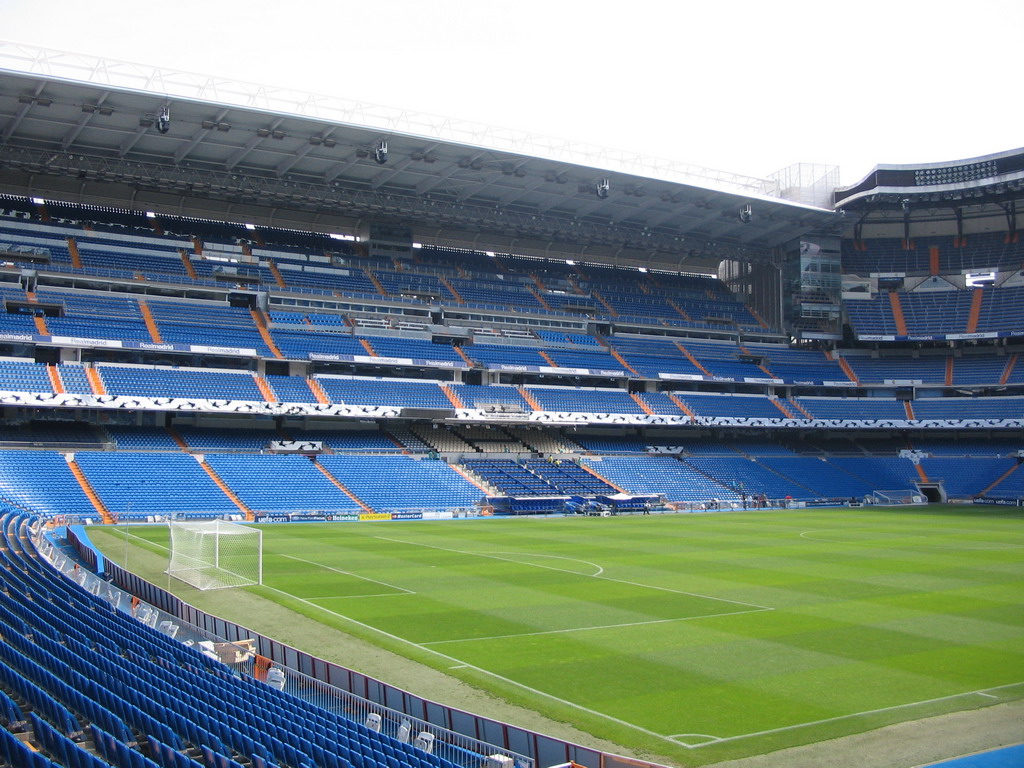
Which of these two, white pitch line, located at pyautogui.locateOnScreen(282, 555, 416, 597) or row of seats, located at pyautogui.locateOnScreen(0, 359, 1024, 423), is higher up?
row of seats, located at pyautogui.locateOnScreen(0, 359, 1024, 423)

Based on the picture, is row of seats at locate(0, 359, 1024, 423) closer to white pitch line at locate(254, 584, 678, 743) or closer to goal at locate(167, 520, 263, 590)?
goal at locate(167, 520, 263, 590)

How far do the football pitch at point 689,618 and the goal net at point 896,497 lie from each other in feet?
75.9

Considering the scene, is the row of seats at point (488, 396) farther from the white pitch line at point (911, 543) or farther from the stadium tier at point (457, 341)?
the white pitch line at point (911, 543)

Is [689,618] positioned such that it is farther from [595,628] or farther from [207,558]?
[207,558]

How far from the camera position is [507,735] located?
12211 millimetres

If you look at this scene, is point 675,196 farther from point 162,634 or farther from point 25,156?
point 162,634

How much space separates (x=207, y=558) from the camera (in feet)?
90.4

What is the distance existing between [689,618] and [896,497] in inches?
1917

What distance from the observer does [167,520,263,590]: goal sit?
26.8m

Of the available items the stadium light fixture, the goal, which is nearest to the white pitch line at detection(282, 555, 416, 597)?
the goal

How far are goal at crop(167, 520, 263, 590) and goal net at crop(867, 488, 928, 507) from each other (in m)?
49.9

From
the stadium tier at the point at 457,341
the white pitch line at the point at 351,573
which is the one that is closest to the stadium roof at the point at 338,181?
the stadium tier at the point at 457,341

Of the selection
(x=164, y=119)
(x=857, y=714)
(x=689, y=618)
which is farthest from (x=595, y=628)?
(x=164, y=119)

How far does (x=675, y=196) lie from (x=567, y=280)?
55.5ft
